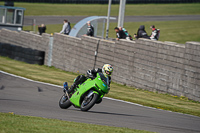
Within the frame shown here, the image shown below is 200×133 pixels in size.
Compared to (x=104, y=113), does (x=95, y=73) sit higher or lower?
higher

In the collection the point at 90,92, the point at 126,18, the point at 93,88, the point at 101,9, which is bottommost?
the point at 90,92

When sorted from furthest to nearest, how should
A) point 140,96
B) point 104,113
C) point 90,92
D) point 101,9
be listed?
point 101,9, point 140,96, point 104,113, point 90,92

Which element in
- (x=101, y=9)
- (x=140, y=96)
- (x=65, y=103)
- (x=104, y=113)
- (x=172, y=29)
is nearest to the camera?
(x=104, y=113)

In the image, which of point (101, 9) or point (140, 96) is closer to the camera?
point (140, 96)

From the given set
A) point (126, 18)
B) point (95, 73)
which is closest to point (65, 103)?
point (95, 73)

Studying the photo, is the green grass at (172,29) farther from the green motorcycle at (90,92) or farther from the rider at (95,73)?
the green motorcycle at (90,92)

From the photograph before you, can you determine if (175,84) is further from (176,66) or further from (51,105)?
(51,105)

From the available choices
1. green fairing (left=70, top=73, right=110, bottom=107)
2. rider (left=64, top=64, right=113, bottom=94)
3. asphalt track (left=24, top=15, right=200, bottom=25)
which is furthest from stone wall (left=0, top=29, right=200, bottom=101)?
asphalt track (left=24, top=15, right=200, bottom=25)

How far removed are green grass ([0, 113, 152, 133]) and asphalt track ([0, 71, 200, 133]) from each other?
80cm

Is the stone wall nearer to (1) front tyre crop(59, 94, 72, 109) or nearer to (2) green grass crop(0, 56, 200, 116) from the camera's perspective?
(2) green grass crop(0, 56, 200, 116)

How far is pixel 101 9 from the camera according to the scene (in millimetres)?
49781

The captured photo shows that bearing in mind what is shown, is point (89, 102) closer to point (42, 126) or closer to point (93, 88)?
point (93, 88)

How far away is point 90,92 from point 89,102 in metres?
0.28

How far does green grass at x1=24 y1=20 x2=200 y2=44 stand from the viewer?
3285 centimetres
